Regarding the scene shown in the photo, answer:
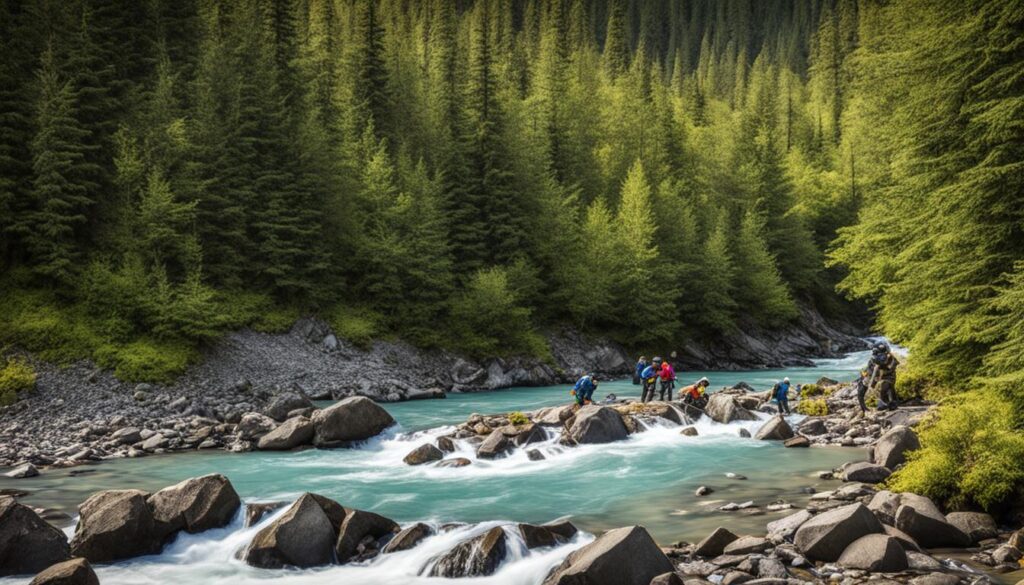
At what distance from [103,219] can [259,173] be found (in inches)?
311

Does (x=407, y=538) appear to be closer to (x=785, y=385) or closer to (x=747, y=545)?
(x=747, y=545)

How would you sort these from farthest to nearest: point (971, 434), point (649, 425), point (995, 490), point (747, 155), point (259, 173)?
point (747, 155) → point (259, 173) → point (649, 425) → point (971, 434) → point (995, 490)

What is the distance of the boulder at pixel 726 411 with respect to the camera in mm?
22484

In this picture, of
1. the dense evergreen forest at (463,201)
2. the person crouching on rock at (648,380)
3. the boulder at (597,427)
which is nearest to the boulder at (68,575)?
the boulder at (597,427)

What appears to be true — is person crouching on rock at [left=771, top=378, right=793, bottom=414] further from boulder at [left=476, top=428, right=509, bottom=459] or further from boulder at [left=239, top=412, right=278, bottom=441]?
boulder at [left=239, top=412, right=278, bottom=441]

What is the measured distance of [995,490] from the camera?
11250 millimetres

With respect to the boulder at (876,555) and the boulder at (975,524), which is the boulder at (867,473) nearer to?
the boulder at (975,524)

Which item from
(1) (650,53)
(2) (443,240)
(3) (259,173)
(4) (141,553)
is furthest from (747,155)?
(1) (650,53)

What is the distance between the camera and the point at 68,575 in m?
9.12

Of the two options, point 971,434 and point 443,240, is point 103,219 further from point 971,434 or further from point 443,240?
point 971,434

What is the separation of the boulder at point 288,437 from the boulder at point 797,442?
14.4 metres

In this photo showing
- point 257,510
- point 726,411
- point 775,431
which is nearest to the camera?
point 257,510

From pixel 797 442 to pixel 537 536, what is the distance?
11.3 metres

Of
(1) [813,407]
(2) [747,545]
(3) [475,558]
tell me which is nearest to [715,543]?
(2) [747,545]
